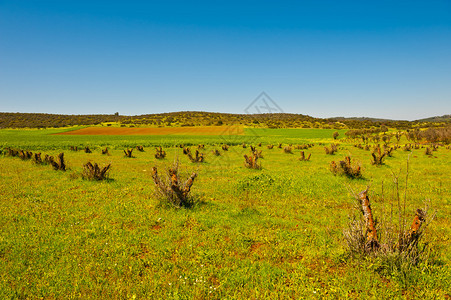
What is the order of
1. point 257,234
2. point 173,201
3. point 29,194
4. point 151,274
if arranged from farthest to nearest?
1. point 29,194
2. point 173,201
3. point 257,234
4. point 151,274

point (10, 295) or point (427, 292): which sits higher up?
point (427, 292)

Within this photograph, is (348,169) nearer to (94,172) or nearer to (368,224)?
(368,224)

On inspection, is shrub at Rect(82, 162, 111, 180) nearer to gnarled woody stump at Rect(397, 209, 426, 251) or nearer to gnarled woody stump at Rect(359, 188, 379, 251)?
gnarled woody stump at Rect(359, 188, 379, 251)

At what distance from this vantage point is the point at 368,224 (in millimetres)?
4961

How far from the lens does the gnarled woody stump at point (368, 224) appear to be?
4.84 metres

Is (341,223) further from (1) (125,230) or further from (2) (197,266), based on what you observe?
(1) (125,230)

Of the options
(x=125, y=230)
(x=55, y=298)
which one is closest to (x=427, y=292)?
(x=55, y=298)

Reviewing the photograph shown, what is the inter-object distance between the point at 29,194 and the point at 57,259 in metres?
7.16

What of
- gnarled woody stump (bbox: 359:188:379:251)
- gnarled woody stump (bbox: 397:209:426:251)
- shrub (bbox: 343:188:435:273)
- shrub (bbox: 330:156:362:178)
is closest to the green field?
shrub (bbox: 343:188:435:273)

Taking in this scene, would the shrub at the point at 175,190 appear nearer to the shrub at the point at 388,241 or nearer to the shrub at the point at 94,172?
the shrub at the point at 388,241

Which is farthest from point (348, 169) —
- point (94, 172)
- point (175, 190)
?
point (94, 172)

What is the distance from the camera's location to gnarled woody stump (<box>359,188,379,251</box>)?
15.9 ft

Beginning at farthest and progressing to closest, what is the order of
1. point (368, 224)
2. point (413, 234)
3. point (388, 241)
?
point (368, 224) < point (388, 241) < point (413, 234)

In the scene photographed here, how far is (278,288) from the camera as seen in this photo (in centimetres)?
453
